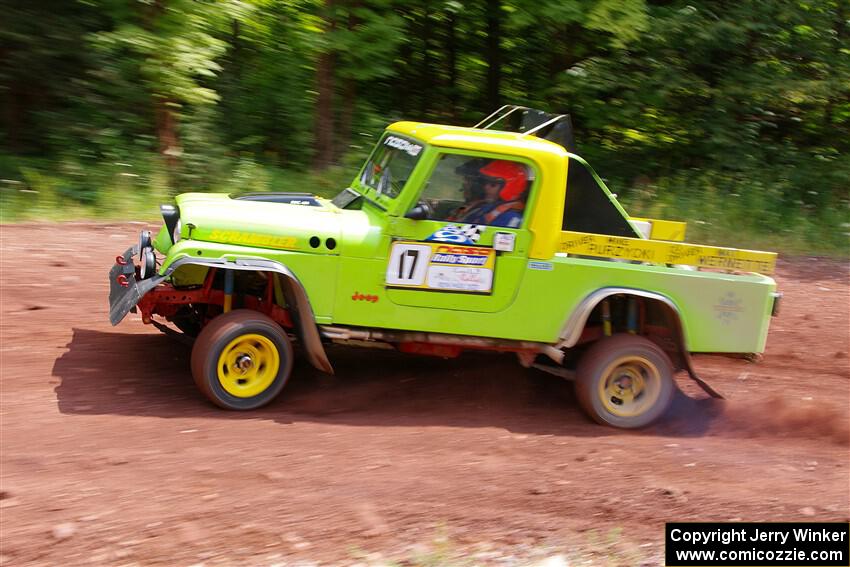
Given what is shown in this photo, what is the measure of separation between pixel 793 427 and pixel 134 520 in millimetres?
4636

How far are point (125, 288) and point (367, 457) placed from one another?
6.48 ft

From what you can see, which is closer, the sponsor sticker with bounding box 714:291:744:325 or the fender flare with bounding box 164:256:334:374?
the fender flare with bounding box 164:256:334:374

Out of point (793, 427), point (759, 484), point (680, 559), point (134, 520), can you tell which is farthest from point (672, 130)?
point (134, 520)

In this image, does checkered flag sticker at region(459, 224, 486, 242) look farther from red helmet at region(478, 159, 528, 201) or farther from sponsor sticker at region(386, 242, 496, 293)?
red helmet at region(478, 159, 528, 201)

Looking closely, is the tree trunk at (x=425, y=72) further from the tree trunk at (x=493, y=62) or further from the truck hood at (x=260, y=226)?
the truck hood at (x=260, y=226)

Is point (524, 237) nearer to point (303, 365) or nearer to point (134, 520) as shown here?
point (303, 365)

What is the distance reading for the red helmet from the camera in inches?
231

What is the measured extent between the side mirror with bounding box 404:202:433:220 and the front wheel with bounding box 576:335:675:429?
1.59 m

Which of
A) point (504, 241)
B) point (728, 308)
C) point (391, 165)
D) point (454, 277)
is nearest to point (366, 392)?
point (454, 277)

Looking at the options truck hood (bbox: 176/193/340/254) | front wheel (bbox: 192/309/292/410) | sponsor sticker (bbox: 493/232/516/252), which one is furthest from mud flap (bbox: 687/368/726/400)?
front wheel (bbox: 192/309/292/410)

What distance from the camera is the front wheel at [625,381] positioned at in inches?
241

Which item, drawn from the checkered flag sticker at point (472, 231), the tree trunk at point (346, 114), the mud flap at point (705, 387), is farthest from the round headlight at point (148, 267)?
the tree trunk at point (346, 114)

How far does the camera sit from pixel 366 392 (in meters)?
6.33

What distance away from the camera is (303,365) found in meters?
6.75
